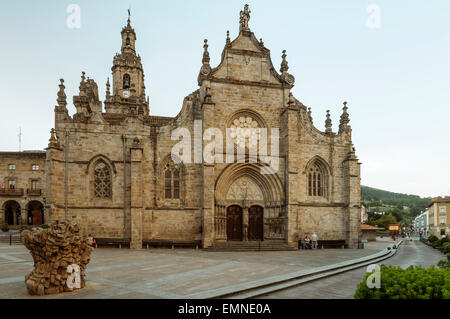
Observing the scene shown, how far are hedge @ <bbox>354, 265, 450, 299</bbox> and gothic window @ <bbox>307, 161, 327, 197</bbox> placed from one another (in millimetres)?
18052

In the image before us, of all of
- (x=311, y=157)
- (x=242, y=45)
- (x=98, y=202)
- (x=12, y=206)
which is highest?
(x=242, y=45)

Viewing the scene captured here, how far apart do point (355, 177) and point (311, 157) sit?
3.68 meters

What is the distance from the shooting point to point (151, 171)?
20.1m

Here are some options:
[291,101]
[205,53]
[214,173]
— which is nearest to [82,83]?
[205,53]

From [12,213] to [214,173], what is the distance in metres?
33.9

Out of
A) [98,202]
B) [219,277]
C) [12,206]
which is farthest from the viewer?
[12,206]

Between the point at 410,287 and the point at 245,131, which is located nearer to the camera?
the point at 410,287

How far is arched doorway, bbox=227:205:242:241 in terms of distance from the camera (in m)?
21.4

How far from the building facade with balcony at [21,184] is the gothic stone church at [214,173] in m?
21.1

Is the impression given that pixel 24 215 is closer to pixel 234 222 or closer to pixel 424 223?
pixel 234 222

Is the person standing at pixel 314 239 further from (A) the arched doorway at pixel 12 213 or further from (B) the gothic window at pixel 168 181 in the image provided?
(A) the arched doorway at pixel 12 213

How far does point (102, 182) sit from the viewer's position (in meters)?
20.0

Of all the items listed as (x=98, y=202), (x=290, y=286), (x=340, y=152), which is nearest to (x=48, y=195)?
(x=98, y=202)

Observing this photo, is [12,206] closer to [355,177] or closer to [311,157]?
[311,157]
